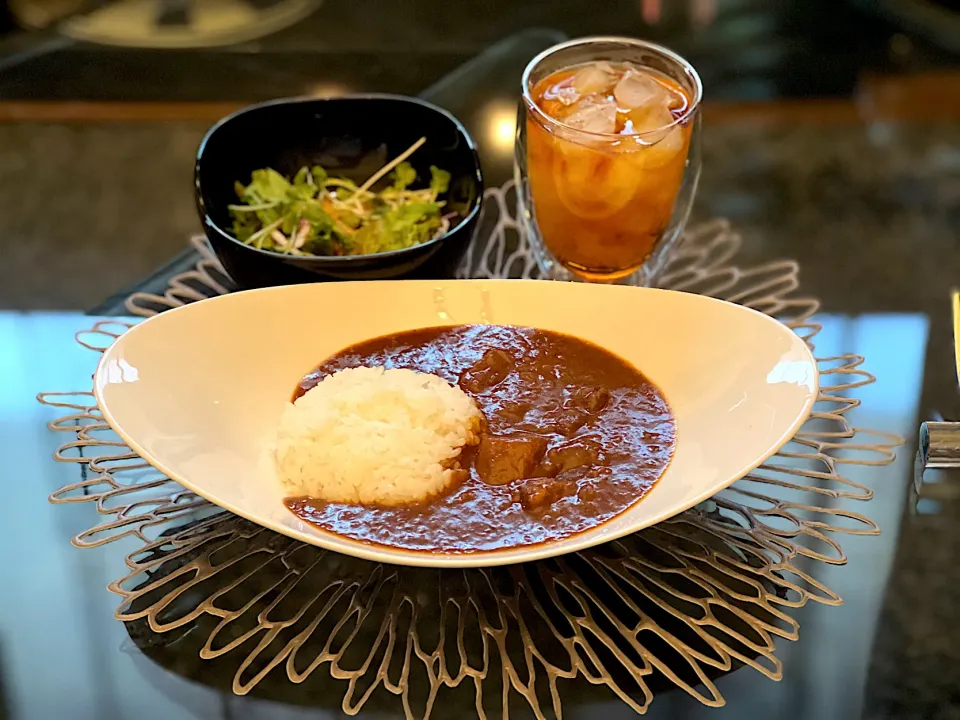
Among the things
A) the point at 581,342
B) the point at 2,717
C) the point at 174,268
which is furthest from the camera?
the point at 174,268

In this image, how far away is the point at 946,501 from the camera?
5.41 ft

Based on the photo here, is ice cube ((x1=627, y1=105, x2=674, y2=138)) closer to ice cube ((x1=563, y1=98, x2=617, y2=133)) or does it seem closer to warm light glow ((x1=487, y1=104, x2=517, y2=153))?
ice cube ((x1=563, y1=98, x2=617, y2=133))

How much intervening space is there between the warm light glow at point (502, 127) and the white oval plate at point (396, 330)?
72 cm

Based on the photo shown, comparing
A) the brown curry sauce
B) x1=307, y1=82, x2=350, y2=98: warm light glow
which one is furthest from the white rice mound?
x1=307, y1=82, x2=350, y2=98: warm light glow

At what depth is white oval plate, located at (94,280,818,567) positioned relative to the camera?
Result: 1424 millimetres

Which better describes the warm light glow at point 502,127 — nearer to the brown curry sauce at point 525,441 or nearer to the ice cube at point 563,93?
the ice cube at point 563,93

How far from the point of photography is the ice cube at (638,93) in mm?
1856

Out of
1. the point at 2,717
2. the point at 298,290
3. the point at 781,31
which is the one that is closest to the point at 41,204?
the point at 298,290

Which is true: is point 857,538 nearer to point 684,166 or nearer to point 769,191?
point 684,166

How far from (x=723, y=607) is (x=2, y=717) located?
→ 0.95 metres

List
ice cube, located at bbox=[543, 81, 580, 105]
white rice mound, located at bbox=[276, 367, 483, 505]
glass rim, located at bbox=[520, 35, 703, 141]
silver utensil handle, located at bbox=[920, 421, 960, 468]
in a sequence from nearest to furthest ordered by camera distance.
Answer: white rice mound, located at bbox=[276, 367, 483, 505] → silver utensil handle, located at bbox=[920, 421, 960, 468] → glass rim, located at bbox=[520, 35, 703, 141] → ice cube, located at bbox=[543, 81, 580, 105]

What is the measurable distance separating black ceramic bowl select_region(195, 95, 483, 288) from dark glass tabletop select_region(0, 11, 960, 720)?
0.21m

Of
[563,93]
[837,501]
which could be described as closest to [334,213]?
[563,93]

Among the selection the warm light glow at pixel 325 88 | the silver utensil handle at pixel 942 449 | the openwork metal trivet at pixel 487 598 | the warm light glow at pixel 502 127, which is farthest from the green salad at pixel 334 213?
the warm light glow at pixel 325 88
